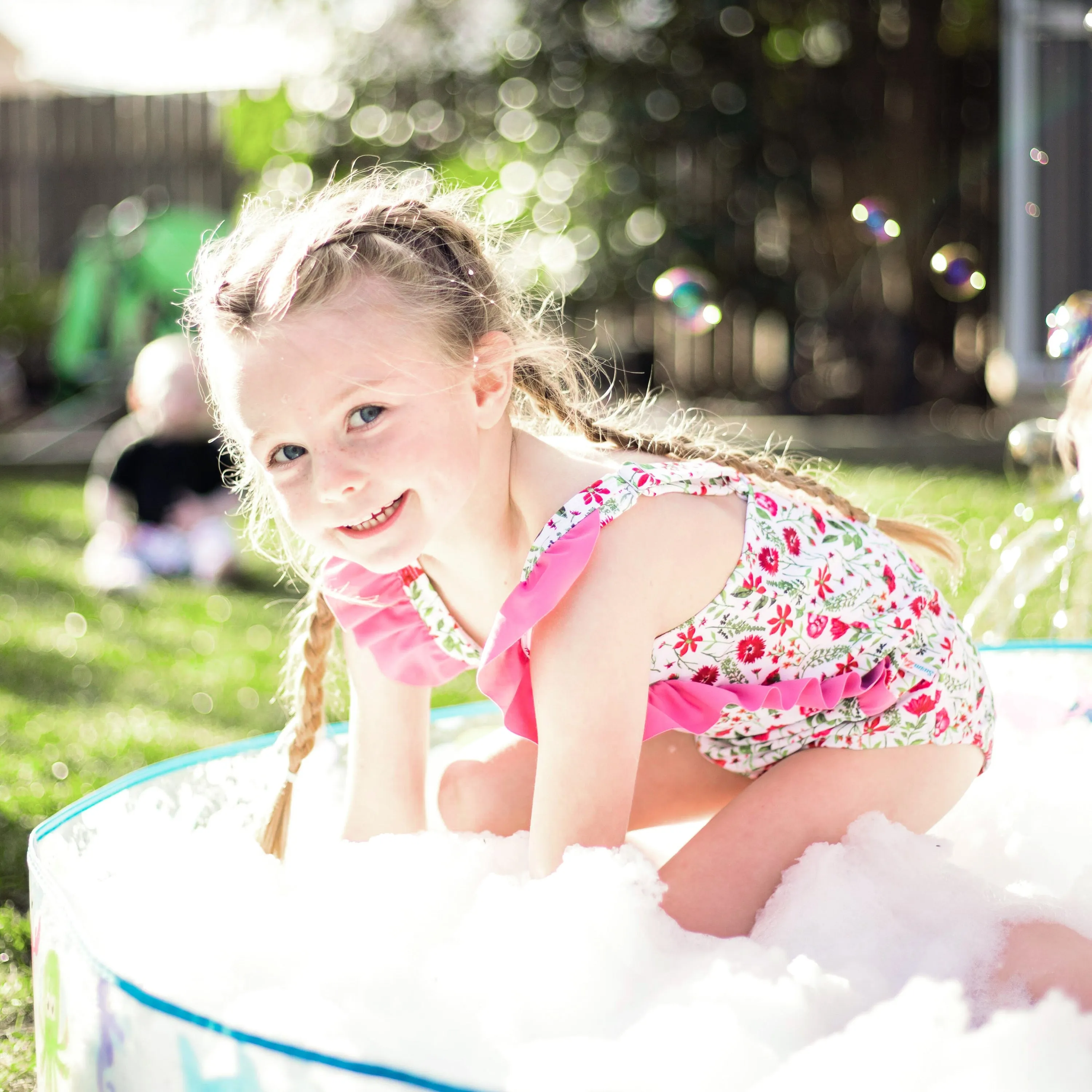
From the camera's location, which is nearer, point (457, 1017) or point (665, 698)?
point (457, 1017)

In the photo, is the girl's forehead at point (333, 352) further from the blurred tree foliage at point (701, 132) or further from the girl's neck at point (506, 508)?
the blurred tree foliage at point (701, 132)

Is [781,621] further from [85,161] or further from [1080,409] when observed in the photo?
[85,161]

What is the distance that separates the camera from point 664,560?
1.26 meters

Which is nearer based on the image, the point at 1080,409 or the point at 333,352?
the point at 333,352

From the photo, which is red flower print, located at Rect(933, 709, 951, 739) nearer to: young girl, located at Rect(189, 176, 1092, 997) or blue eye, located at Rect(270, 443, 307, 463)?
young girl, located at Rect(189, 176, 1092, 997)

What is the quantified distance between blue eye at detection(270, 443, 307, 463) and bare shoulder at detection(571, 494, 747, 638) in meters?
0.28

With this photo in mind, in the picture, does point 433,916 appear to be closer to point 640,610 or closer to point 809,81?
point 640,610

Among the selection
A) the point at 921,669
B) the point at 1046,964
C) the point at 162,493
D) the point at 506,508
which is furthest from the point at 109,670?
the point at 1046,964

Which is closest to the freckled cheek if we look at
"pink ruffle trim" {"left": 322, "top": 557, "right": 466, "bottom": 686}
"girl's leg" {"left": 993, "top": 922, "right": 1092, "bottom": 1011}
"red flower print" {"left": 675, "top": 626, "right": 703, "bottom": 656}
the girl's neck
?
the girl's neck

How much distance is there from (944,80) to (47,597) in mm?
5691

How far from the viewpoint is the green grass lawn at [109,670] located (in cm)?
188

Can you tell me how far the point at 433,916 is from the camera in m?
1.32

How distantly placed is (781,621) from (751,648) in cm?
4

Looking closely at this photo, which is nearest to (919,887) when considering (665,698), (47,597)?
(665,698)
